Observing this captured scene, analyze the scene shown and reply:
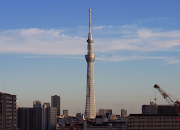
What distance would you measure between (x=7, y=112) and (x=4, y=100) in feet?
23.1

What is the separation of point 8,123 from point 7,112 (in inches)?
232

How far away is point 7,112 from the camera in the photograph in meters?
192

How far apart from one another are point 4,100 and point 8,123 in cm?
1206

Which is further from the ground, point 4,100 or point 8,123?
point 4,100

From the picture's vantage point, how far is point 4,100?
622ft

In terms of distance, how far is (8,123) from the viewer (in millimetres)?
189875
